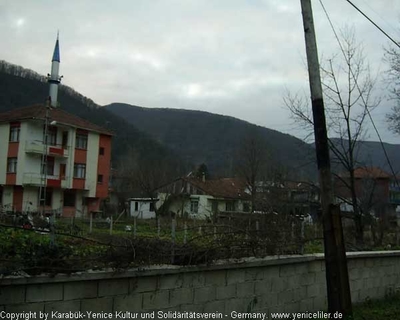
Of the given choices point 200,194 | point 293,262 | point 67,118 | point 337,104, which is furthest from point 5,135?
point 293,262

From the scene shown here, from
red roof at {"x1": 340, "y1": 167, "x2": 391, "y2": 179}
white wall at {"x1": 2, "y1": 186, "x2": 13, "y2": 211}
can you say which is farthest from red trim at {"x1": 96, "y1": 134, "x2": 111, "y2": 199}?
red roof at {"x1": 340, "y1": 167, "x2": 391, "y2": 179}

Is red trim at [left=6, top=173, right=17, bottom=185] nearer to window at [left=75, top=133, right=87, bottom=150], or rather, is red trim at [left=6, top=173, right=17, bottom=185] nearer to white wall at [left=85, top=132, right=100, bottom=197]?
window at [left=75, top=133, right=87, bottom=150]

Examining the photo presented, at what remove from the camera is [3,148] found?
54406 millimetres

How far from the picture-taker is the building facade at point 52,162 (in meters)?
52.2

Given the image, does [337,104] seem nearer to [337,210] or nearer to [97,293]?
[337,210]

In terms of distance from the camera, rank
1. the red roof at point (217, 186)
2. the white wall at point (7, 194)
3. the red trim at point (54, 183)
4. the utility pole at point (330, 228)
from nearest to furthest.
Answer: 1. the utility pole at point (330, 228)
2. the red trim at point (54, 183)
3. the white wall at point (7, 194)
4. the red roof at point (217, 186)

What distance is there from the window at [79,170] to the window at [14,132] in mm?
7042

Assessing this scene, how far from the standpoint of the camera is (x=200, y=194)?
74.8 m

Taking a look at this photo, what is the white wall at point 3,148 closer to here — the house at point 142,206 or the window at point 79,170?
the window at point 79,170

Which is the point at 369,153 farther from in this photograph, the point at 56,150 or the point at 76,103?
the point at 76,103

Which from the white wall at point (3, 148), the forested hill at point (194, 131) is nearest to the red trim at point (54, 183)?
the white wall at point (3, 148)

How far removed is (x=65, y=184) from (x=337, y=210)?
49.5 metres

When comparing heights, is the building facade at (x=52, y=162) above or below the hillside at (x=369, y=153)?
above

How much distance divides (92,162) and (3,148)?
9.90 metres
